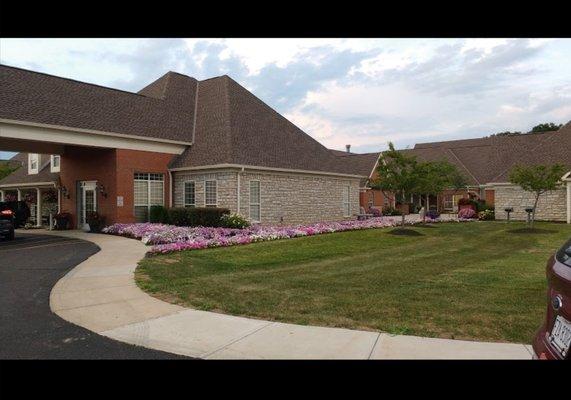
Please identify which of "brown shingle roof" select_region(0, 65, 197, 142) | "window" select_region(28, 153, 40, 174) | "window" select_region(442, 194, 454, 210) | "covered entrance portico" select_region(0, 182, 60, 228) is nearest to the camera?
"brown shingle roof" select_region(0, 65, 197, 142)

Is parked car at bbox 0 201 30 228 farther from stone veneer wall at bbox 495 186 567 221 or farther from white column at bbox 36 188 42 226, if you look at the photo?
stone veneer wall at bbox 495 186 567 221

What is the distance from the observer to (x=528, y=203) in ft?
98.8

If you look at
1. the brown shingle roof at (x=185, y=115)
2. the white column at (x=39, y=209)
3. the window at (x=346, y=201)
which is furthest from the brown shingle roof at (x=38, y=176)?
the window at (x=346, y=201)

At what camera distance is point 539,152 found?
31.6m

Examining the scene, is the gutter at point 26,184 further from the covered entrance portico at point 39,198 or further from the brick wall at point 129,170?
the brick wall at point 129,170

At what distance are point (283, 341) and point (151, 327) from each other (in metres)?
2.02

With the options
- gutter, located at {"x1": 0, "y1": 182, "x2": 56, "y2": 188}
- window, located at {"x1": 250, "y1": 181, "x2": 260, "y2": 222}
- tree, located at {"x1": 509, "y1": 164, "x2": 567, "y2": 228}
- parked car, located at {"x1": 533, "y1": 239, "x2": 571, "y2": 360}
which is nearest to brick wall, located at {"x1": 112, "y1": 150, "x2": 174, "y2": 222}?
window, located at {"x1": 250, "y1": 181, "x2": 260, "y2": 222}

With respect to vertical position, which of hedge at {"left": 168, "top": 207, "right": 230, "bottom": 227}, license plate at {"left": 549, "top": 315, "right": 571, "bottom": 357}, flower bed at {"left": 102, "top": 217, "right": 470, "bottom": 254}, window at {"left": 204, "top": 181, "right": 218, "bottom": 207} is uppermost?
window at {"left": 204, "top": 181, "right": 218, "bottom": 207}

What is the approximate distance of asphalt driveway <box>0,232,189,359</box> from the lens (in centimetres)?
534

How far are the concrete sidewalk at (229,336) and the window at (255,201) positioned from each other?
46.9ft

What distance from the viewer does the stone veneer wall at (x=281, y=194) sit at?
22156 millimetres

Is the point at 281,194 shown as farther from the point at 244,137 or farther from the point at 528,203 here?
the point at 528,203

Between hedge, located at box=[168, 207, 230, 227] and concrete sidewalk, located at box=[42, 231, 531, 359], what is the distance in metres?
11.7
